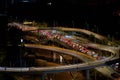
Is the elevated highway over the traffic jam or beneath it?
beneath

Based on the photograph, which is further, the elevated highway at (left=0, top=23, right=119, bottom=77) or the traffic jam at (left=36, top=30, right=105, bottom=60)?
the traffic jam at (left=36, top=30, right=105, bottom=60)

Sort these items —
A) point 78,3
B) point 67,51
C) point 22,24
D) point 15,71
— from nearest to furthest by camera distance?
point 15,71, point 78,3, point 67,51, point 22,24

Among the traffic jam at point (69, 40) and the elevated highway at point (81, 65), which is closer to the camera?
the elevated highway at point (81, 65)

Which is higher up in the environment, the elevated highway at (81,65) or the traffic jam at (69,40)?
the traffic jam at (69,40)

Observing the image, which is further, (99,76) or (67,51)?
(67,51)

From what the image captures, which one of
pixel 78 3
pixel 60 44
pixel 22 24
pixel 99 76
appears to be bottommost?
pixel 99 76

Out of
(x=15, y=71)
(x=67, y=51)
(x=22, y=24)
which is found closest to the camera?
(x=15, y=71)

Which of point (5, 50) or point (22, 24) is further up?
point (22, 24)

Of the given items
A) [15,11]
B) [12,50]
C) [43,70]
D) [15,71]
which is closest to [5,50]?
[12,50]

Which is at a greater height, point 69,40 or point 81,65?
point 69,40

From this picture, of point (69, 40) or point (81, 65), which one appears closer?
point (81, 65)

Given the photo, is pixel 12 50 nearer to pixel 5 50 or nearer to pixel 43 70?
pixel 5 50
